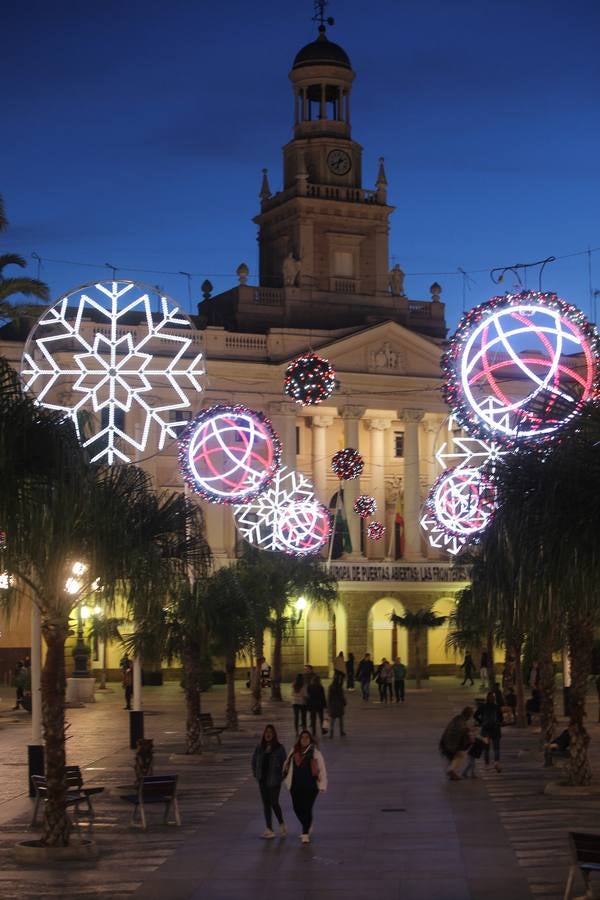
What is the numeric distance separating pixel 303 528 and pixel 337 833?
84.8ft

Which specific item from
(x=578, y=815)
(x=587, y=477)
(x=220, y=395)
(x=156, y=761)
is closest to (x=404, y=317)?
(x=220, y=395)

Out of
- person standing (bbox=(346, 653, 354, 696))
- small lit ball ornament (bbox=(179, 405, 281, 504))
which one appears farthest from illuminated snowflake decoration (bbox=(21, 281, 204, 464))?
person standing (bbox=(346, 653, 354, 696))

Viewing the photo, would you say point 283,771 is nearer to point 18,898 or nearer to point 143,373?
point 18,898

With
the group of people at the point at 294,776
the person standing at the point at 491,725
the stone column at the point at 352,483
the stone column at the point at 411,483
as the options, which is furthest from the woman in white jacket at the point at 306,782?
the stone column at the point at 411,483

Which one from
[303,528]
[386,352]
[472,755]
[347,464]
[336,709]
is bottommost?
[472,755]

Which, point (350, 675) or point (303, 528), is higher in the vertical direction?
point (303, 528)

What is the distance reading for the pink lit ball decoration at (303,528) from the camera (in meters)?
49.3

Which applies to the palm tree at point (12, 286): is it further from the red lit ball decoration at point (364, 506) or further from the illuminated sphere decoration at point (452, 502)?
the red lit ball decoration at point (364, 506)

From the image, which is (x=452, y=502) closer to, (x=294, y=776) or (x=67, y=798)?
(x=294, y=776)

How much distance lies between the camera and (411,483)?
87.1 metres

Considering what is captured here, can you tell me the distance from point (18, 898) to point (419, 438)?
2838 inches

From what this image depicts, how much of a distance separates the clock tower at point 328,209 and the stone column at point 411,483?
19.7ft

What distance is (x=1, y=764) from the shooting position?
3566cm

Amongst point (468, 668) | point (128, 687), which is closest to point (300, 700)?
point (128, 687)
